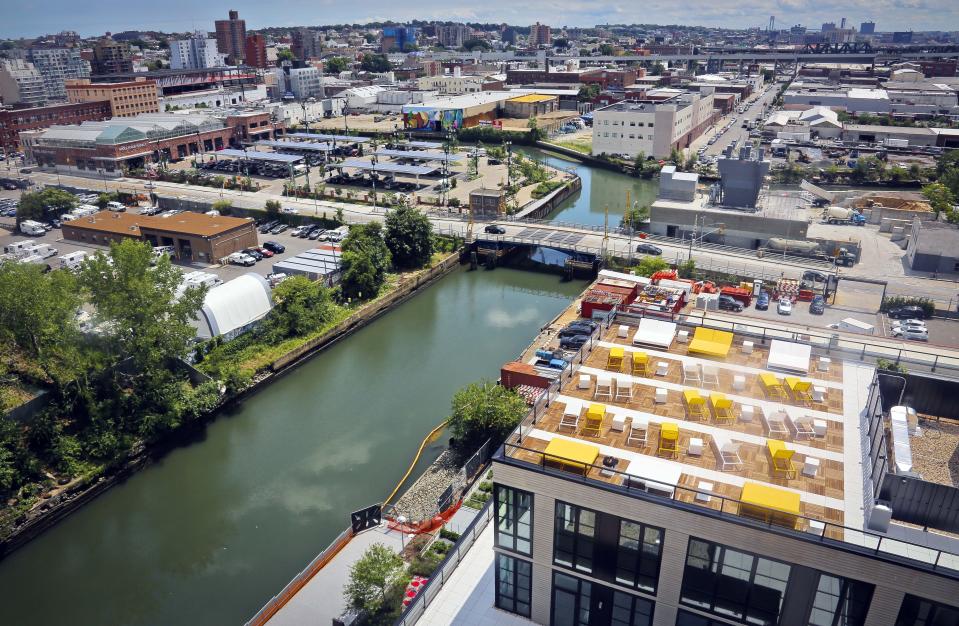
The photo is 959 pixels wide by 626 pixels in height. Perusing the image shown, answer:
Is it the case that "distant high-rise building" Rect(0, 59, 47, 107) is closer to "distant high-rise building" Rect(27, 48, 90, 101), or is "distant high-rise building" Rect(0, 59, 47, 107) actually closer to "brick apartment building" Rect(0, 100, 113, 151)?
"distant high-rise building" Rect(27, 48, 90, 101)

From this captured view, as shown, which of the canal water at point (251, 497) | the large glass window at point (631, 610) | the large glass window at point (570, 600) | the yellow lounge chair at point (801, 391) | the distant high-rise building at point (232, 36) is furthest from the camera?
the distant high-rise building at point (232, 36)

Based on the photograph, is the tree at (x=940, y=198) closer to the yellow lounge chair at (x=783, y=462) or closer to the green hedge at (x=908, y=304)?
the green hedge at (x=908, y=304)

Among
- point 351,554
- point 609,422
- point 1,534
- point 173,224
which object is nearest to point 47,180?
point 173,224

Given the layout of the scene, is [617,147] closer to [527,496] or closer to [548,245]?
[548,245]

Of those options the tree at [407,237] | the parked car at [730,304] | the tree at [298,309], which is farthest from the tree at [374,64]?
the parked car at [730,304]

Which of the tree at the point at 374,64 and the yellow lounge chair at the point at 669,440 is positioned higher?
the tree at the point at 374,64

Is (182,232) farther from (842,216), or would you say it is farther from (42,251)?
(842,216)

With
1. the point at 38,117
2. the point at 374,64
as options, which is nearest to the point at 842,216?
the point at 38,117
